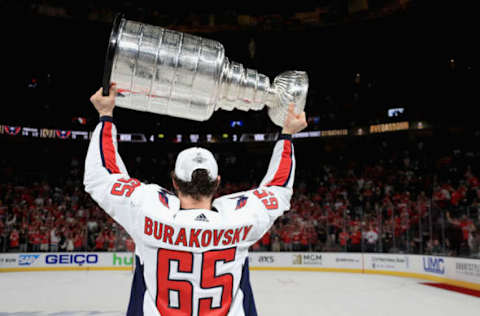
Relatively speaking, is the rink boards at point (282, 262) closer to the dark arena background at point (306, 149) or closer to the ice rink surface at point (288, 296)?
the dark arena background at point (306, 149)

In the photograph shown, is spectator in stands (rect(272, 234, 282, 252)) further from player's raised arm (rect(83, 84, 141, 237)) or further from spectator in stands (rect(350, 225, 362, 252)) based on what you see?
player's raised arm (rect(83, 84, 141, 237))

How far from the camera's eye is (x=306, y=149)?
73.8ft

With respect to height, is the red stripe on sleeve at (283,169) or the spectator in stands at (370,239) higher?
the red stripe on sleeve at (283,169)

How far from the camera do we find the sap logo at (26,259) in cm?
1276

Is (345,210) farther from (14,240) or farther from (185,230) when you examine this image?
(185,230)

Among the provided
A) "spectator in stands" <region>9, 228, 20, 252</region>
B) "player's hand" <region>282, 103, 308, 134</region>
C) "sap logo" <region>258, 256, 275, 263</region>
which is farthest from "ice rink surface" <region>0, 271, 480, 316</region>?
"player's hand" <region>282, 103, 308, 134</region>

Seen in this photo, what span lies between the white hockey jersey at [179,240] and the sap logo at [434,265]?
1048cm

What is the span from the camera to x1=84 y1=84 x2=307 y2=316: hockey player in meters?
1.49

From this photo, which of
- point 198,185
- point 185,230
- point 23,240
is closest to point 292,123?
point 198,185

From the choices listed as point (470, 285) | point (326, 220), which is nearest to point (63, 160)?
point (326, 220)

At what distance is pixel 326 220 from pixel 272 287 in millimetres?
4265

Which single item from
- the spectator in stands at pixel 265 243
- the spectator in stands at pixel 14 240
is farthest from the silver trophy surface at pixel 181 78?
the spectator in stands at pixel 14 240

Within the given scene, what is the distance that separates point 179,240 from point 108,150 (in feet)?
1.51

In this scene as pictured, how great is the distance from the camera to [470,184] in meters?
14.6
